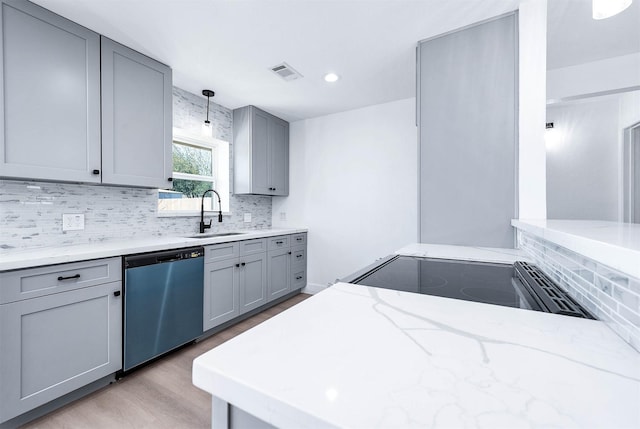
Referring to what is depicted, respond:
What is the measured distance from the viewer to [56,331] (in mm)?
1501

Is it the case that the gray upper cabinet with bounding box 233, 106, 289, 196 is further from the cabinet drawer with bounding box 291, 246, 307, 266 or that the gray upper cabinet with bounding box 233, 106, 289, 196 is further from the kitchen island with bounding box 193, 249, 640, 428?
the kitchen island with bounding box 193, 249, 640, 428

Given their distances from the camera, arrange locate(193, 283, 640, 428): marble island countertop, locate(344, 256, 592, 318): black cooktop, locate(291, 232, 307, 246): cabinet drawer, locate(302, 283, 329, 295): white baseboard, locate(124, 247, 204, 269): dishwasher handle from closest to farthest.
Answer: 1. locate(193, 283, 640, 428): marble island countertop
2. locate(344, 256, 592, 318): black cooktop
3. locate(124, 247, 204, 269): dishwasher handle
4. locate(291, 232, 307, 246): cabinet drawer
5. locate(302, 283, 329, 295): white baseboard

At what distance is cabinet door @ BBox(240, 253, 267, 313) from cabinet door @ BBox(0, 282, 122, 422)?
1.10 meters

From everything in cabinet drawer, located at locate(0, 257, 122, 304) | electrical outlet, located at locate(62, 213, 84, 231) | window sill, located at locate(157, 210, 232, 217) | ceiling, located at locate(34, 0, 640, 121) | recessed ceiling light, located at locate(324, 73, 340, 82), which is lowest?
cabinet drawer, located at locate(0, 257, 122, 304)

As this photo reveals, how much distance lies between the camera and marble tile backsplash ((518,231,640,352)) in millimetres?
500

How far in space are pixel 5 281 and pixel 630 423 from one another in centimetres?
217

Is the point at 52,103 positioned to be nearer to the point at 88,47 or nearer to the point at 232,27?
the point at 88,47

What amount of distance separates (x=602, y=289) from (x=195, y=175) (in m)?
3.21

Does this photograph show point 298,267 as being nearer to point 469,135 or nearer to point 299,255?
point 299,255

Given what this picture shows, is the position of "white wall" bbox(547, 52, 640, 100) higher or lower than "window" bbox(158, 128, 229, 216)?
higher


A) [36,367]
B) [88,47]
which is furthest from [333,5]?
[36,367]

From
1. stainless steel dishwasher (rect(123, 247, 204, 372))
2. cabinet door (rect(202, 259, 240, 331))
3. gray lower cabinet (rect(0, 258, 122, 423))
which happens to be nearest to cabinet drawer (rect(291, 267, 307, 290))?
cabinet door (rect(202, 259, 240, 331))

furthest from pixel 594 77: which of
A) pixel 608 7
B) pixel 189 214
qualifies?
pixel 189 214

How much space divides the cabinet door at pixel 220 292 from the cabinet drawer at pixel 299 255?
93cm
